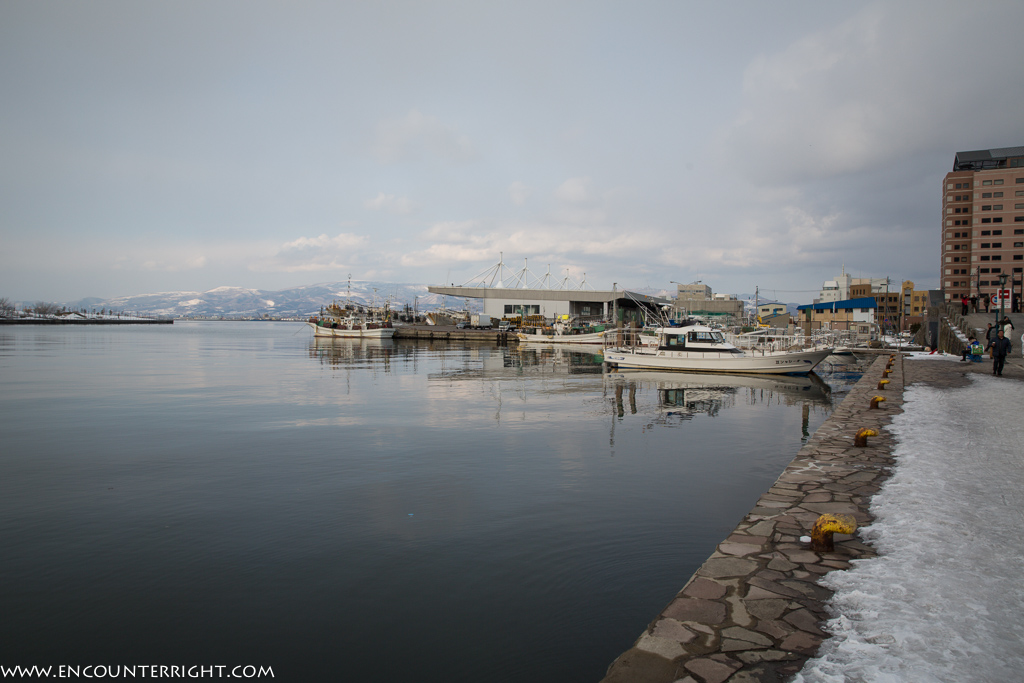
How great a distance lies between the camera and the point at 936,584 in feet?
14.4

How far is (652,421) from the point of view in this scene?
16.3m

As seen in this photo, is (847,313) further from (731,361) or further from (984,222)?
(731,361)

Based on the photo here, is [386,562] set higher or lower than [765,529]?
lower

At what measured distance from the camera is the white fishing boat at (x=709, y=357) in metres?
30.6

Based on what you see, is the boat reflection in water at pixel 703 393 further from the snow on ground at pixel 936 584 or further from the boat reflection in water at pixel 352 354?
the boat reflection in water at pixel 352 354

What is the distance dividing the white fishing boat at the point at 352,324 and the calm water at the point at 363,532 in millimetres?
71430

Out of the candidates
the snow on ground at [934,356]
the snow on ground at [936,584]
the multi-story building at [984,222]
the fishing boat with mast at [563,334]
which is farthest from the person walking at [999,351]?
→ the multi-story building at [984,222]

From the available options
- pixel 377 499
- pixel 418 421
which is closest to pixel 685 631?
pixel 377 499

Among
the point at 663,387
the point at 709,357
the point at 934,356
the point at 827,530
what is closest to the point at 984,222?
the point at 934,356

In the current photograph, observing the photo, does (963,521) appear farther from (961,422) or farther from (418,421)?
(418,421)

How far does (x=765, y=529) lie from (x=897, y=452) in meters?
4.53

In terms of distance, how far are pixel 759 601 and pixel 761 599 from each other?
42 mm

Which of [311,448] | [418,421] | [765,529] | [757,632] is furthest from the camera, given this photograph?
[418,421]

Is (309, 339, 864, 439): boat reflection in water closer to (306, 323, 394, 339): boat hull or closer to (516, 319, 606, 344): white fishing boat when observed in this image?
(516, 319, 606, 344): white fishing boat
